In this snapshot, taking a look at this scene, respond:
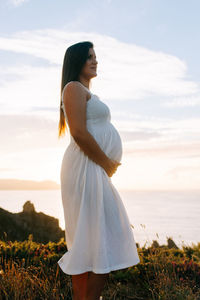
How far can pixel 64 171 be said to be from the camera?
330cm

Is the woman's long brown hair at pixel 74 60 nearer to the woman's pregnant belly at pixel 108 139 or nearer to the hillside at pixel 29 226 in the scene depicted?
the woman's pregnant belly at pixel 108 139

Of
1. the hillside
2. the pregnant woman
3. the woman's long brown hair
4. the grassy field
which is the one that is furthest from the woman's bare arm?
the hillside

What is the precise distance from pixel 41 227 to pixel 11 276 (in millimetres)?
10797

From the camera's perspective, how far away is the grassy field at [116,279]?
444cm

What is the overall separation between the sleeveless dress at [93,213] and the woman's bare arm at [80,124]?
0.29 ft

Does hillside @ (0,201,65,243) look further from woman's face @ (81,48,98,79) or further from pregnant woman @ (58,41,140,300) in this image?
woman's face @ (81,48,98,79)

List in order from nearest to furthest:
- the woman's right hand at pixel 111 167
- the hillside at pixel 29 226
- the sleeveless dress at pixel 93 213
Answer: the sleeveless dress at pixel 93 213, the woman's right hand at pixel 111 167, the hillside at pixel 29 226

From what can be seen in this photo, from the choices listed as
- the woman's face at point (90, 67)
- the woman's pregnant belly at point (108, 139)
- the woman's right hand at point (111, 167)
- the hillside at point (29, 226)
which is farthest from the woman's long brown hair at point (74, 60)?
the hillside at point (29, 226)

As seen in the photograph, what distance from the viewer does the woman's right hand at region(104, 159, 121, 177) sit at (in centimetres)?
323

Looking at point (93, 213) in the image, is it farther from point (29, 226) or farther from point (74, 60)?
point (29, 226)

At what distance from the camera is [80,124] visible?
311cm

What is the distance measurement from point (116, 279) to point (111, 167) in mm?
2497

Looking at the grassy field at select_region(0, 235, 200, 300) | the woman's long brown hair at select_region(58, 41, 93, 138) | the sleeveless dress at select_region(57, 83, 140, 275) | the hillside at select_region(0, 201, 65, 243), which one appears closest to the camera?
the sleeveless dress at select_region(57, 83, 140, 275)

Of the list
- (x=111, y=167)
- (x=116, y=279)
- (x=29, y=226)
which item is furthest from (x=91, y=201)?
(x=29, y=226)
